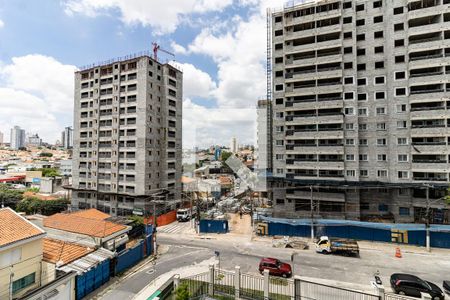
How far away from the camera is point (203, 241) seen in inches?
1245

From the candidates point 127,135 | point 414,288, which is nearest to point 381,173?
point 414,288

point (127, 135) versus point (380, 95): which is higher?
point (380, 95)

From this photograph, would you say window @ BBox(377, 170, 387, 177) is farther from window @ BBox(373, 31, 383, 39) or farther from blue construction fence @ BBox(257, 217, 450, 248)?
window @ BBox(373, 31, 383, 39)

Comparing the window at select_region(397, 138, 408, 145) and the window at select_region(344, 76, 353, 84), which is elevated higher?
the window at select_region(344, 76, 353, 84)

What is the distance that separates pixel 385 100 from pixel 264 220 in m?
24.3

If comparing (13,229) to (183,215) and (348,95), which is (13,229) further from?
(348,95)

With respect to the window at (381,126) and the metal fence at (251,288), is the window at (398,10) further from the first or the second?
the metal fence at (251,288)

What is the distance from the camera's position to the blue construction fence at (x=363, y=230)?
91.5 feet

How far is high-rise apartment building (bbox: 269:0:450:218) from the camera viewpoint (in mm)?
32438

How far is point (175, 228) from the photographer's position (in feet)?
127

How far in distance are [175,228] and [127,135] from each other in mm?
19144

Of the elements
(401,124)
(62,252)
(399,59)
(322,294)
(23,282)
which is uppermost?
(399,59)

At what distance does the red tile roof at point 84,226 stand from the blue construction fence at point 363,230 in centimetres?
1861

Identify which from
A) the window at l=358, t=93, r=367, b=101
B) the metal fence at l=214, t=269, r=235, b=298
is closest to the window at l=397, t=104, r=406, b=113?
the window at l=358, t=93, r=367, b=101
